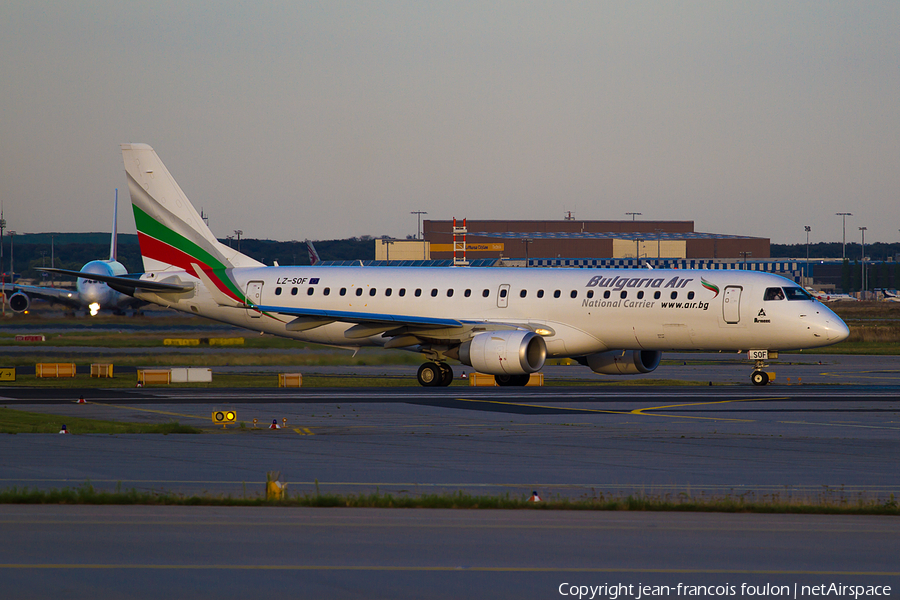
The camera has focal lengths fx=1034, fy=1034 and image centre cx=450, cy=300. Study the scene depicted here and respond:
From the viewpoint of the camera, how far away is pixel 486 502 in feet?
44.2

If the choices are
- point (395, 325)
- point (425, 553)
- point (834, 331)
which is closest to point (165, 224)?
point (395, 325)

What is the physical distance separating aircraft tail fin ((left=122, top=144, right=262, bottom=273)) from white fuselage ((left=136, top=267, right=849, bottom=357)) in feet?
2.43

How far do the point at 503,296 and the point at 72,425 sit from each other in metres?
18.1

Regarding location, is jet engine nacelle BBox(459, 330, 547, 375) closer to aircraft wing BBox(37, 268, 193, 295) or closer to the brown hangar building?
aircraft wing BBox(37, 268, 193, 295)

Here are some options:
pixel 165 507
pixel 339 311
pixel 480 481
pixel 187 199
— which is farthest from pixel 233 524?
pixel 187 199

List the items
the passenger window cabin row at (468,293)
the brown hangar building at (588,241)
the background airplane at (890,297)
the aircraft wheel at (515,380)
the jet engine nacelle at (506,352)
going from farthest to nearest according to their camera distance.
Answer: the brown hangar building at (588,241) < the background airplane at (890,297) < the aircraft wheel at (515,380) < the passenger window cabin row at (468,293) < the jet engine nacelle at (506,352)

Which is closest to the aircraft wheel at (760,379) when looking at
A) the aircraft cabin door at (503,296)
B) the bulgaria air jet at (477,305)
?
the bulgaria air jet at (477,305)

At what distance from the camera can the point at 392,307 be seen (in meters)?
39.1

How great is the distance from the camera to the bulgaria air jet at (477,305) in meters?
34.4

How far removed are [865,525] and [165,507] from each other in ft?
28.3

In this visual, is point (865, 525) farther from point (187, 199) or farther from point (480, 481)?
point (187, 199)

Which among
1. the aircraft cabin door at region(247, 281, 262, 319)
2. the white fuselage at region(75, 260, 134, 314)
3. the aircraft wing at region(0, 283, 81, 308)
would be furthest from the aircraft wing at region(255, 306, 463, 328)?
the aircraft wing at region(0, 283, 81, 308)

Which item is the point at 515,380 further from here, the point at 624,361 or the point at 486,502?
the point at 486,502

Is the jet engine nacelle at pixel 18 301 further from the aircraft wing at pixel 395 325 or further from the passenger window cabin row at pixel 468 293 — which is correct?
the aircraft wing at pixel 395 325
